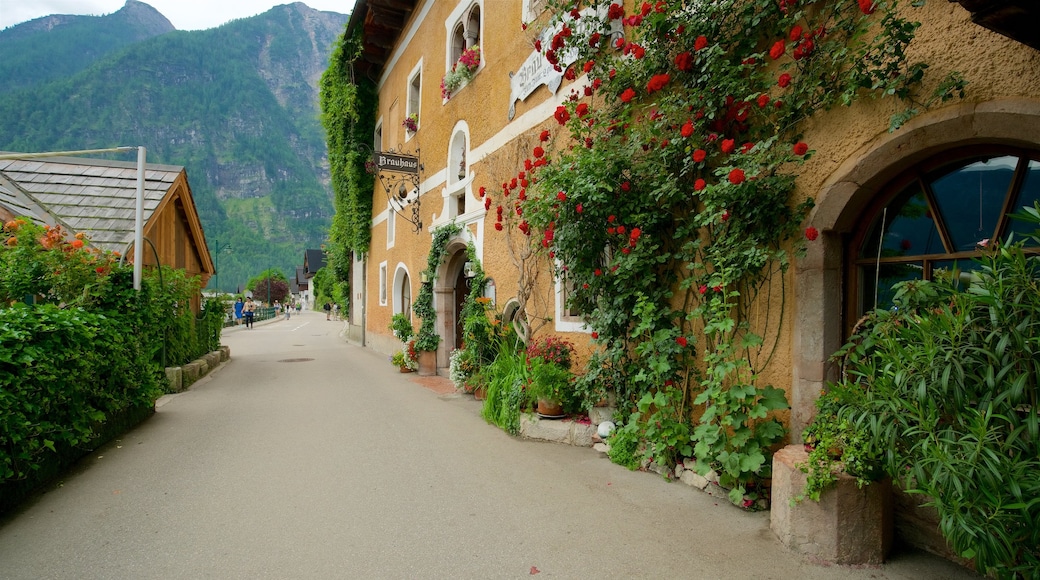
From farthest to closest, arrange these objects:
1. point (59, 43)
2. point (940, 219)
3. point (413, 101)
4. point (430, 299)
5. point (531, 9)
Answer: point (59, 43)
point (413, 101)
point (430, 299)
point (531, 9)
point (940, 219)

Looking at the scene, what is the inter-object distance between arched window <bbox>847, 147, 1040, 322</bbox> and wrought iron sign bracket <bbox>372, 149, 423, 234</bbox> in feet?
30.2

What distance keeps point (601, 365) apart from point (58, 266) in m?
6.06

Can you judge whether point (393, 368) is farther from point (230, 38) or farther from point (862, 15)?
point (230, 38)

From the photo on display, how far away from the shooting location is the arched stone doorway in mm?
3074

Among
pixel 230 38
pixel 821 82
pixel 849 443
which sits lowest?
pixel 849 443

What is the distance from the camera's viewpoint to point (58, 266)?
5781 millimetres

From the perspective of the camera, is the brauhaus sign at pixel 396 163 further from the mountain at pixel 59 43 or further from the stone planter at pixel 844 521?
the mountain at pixel 59 43

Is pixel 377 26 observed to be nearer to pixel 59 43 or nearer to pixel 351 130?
pixel 351 130

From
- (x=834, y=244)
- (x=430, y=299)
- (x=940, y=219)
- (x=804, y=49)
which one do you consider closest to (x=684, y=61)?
(x=804, y=49)

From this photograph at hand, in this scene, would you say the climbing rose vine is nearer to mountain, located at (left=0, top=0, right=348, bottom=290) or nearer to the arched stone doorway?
the arched stone doorway

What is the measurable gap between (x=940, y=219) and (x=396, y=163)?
32.0 ft

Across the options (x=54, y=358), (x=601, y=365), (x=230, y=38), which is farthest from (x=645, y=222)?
(x=230, y=38)

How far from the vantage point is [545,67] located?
686 cm

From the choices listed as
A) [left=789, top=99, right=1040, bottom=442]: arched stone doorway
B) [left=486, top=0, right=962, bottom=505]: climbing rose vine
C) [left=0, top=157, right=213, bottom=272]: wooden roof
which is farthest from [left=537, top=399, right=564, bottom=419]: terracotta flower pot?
[left=0, top=157, right=213, bottom=272]: wooden roof
